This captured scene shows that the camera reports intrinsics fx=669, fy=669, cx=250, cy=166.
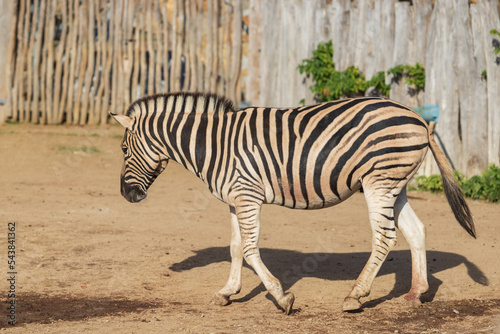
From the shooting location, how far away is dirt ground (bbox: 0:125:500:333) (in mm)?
5168

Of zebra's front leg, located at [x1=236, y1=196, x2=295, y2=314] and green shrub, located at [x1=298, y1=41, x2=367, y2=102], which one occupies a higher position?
green shrub, located at [x1=298, y1=41, x2=367, y2=102]

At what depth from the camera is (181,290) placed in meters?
6.09

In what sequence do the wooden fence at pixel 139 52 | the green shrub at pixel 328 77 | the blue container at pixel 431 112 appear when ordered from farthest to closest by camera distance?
the wooden fence at pixel 139 52
the green shrub at pixel 328 77
the blue container at pixel 431 112

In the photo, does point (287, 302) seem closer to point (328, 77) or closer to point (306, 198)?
point (306, 198)

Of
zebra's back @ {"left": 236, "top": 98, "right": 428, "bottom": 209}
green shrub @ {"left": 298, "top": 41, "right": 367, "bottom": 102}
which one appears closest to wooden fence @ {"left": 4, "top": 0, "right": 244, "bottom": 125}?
green shrub @ {"left": 298, "top": 41, "right": 367, "bottom": 102}

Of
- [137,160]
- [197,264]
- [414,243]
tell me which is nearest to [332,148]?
[414,243]

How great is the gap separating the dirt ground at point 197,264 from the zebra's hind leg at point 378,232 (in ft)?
0.71

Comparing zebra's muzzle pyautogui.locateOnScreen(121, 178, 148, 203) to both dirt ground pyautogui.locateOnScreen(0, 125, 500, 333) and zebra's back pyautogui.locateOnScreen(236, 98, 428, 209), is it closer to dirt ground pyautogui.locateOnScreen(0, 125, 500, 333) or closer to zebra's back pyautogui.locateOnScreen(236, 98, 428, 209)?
dirt ground pyautogui.locateOnScreen(0, 125, 500, 333)

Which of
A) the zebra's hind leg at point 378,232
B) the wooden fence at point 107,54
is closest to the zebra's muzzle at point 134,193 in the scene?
Result: the zebra's hind leg at point 378,232

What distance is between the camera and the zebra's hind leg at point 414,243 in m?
5.66

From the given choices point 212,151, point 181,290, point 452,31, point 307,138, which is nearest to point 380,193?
point 307,138

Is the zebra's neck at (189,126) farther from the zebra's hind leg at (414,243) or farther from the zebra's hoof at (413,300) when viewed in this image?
the zebra's hoof at (413,300)

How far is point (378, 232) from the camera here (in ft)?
18.0

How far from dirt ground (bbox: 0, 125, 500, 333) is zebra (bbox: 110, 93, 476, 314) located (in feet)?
1.04
